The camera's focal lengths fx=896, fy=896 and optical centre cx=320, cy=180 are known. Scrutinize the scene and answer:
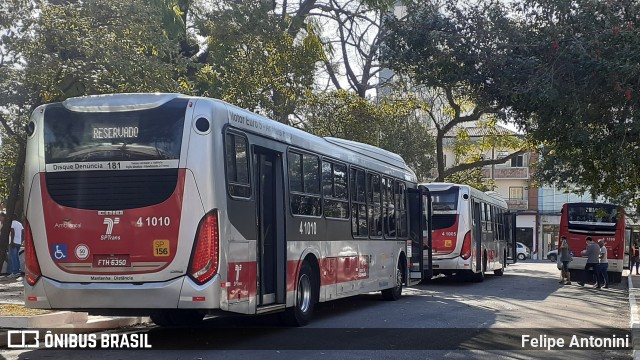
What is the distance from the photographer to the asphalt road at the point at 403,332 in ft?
37.3

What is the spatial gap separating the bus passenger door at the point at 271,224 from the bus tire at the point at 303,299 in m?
0.76

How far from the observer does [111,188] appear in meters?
11.3

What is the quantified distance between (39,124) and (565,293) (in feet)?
60.7

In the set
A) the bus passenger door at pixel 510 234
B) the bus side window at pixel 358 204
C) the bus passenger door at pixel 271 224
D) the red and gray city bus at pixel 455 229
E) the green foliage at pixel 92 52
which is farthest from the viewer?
the bus passenger door at pixel 510 234

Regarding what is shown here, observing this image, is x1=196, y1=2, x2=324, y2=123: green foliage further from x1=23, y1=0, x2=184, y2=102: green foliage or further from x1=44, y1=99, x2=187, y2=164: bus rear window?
x1=44, y1=99, x2=187, y2=164: bus rear window

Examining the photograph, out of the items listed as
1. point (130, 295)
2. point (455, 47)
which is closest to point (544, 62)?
point (455, 47)

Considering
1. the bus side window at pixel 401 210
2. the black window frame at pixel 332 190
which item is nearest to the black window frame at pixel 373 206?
the black window frame at pixel 332 190

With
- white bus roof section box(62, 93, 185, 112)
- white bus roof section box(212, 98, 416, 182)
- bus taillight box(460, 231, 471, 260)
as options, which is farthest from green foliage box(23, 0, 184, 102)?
bus taillight box(460, 231, 471, 260)

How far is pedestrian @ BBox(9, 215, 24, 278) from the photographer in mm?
25322

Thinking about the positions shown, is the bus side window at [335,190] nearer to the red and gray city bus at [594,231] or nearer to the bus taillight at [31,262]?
the bus taillight at [31,262]

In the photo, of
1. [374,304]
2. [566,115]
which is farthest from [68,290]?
[374,304]

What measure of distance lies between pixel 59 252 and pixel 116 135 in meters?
1.65

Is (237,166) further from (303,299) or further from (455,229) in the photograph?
(455,229)

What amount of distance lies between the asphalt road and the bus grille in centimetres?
188
